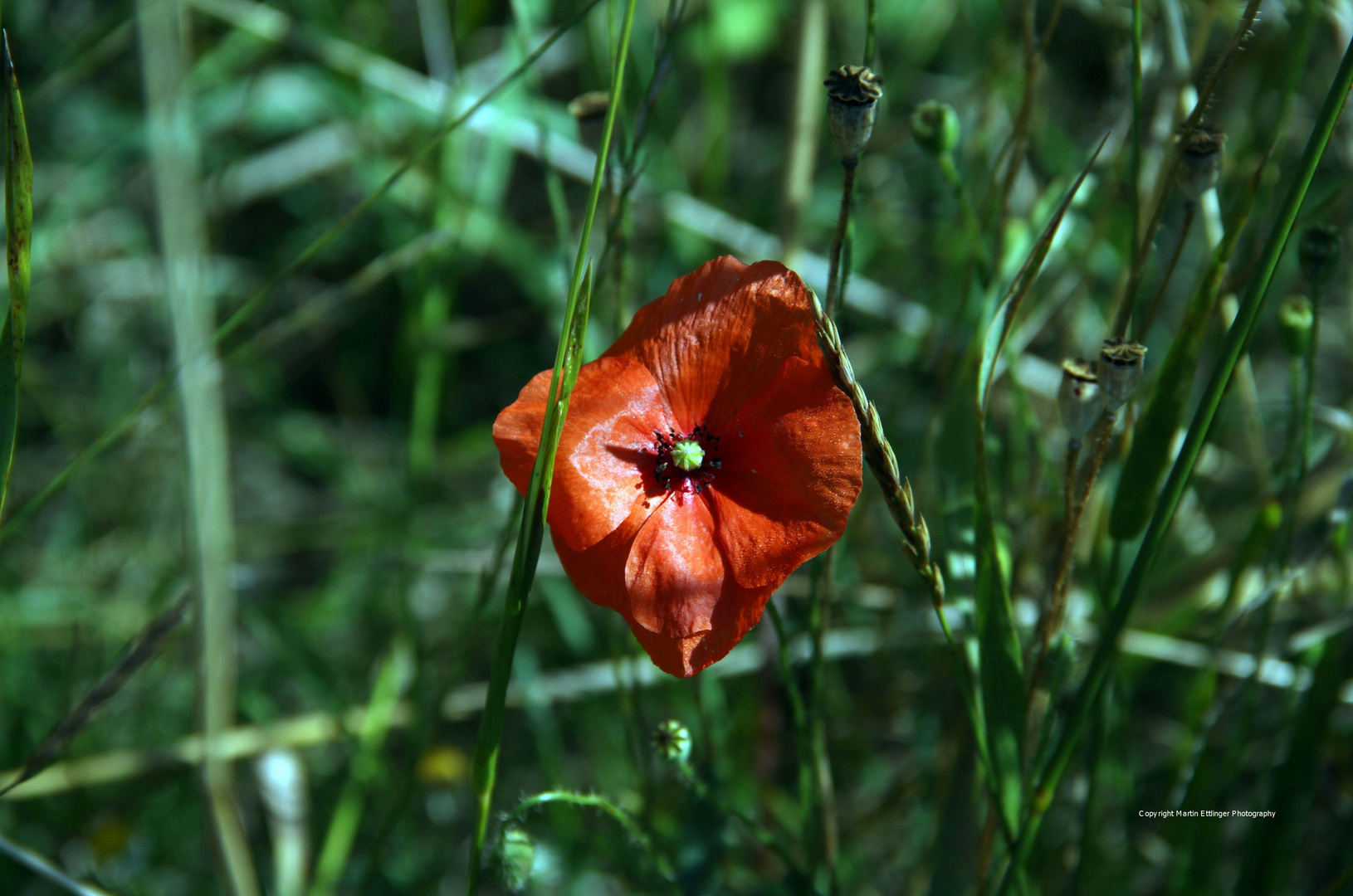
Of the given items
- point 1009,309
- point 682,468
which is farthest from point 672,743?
point 1009,309

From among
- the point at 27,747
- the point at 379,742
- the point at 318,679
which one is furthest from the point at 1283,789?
the point at 27,747

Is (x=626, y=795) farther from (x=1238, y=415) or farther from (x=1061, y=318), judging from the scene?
(x=1238, y=415)

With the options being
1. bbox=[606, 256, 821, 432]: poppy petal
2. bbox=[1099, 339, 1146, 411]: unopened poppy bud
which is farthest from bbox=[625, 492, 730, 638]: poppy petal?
bbox=[1099, 339, 1146, 411]: unopened poppy bud

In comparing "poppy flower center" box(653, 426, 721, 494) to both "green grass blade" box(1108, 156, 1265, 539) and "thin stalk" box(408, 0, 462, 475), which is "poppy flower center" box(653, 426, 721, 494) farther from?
"thin stalk" box(408, 0, 462, 475)

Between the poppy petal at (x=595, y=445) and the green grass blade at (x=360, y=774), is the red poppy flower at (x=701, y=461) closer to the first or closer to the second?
the poppy petal at (x=595, y=445)

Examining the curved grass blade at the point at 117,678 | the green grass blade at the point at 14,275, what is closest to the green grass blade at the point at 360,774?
the curved grass blade at the point at 117,678

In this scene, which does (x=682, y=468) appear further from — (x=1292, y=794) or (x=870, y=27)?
(x=1292, y=794)
